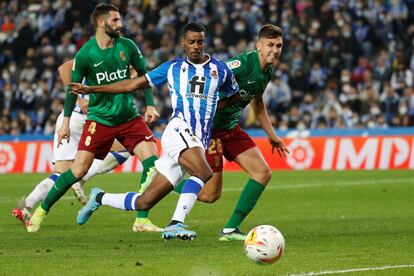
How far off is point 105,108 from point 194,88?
1828mm

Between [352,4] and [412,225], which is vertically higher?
[352,4]

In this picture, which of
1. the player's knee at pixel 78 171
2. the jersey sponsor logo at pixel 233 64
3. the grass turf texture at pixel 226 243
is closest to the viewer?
the grass turf texture at pixel 226 243

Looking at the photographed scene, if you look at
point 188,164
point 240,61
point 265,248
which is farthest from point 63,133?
point 265,248

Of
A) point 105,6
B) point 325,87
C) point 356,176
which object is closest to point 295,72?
point 325,87

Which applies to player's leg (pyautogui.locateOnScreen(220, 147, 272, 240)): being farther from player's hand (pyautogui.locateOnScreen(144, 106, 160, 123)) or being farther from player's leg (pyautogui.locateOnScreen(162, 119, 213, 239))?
player's hand (pyautogui.locateOnScreen(144, 106, 160, 123))

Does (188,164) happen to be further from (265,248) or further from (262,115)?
(265,248)

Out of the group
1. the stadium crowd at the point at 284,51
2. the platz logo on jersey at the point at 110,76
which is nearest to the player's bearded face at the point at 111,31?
the platz logo on jersey at the point at 110,76

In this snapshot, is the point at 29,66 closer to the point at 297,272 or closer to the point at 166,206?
the point at 166,206

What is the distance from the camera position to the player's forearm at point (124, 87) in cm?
1060

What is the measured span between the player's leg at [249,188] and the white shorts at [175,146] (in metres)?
0.90

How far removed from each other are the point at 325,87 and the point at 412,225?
15.2m

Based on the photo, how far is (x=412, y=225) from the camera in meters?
12.4

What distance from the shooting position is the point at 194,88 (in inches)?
412

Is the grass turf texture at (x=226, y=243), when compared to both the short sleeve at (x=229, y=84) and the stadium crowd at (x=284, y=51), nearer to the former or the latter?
the short sleeve at (x=229, y=84)
